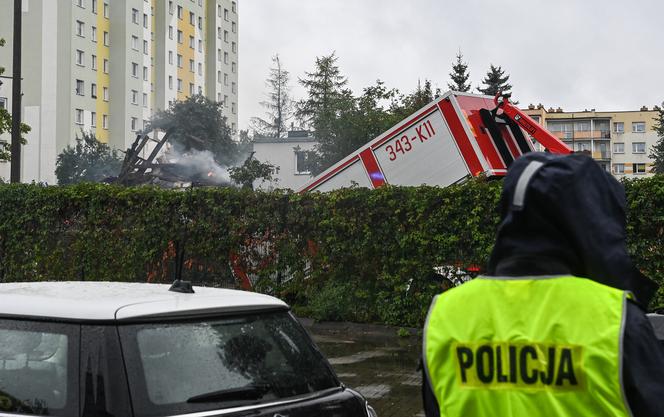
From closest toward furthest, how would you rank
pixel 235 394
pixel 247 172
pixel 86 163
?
pixel 235 394, pixel 247 172, pixel 86 163

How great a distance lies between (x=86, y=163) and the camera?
65500mm

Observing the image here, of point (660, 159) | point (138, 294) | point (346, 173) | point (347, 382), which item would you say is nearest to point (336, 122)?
point (346, 173)

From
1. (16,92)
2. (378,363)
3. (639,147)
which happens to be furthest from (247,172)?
(639,147)

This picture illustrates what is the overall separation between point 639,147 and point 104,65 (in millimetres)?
101394

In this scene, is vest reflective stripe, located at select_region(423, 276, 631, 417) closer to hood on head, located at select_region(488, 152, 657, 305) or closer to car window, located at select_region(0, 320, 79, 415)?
hood on head, located at select_region(488, 152, 657, 305)

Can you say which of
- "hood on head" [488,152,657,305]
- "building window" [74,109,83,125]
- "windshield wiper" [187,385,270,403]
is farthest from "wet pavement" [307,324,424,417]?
"building window" [74,109,83,125]

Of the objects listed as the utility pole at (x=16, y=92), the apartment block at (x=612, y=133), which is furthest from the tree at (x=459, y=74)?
the apartment block at (x=612, y=133)

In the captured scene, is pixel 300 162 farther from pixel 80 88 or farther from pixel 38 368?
pixel 38 368

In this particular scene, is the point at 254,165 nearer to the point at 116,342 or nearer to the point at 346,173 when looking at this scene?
the point at 346,173

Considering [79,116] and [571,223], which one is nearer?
[571,223]

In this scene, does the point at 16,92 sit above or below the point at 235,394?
above

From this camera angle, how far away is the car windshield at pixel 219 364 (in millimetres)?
3674

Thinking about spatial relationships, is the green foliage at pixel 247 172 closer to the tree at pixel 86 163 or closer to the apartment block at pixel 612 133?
the tree at pixel 86 163

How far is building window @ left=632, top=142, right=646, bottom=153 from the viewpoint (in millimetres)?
149500
